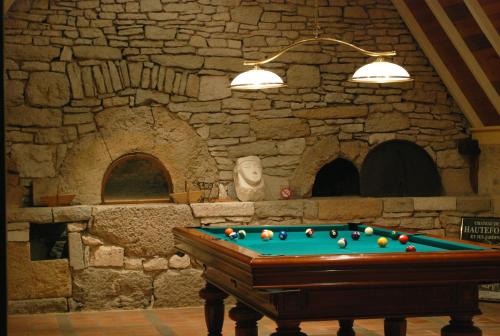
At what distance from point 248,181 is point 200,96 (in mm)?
1001

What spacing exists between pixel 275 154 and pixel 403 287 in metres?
4.19

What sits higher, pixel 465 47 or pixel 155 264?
pixel 465 47

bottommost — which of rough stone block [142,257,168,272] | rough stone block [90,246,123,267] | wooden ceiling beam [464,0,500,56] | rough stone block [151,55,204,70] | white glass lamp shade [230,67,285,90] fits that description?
rough stone block [142,257,168,272]

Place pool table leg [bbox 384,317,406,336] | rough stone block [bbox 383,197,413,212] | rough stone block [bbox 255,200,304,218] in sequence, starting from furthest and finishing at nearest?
1. rough stone block [bbox 383,197,413,212]
2. rough stone block [bbox 255,200,304,218]
3. pool table leg [bbox 384,317,406,336]

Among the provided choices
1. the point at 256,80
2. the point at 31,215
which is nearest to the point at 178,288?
the point at 31,215

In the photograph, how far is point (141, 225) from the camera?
775 cm

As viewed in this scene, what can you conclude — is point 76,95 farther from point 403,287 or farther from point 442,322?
point 403,287

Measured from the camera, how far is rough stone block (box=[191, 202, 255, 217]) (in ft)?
25.8

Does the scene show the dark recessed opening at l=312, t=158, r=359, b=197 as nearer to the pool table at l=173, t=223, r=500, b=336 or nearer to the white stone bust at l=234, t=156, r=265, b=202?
the white stone bust at l=234, t=156, r=265, b=202

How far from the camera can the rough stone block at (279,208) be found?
7.98 meters

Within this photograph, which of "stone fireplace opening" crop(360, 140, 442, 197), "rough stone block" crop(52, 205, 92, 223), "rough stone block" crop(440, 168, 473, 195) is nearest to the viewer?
"rough stone block" crop(52, 205, 92, 223)

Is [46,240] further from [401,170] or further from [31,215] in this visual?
[401,170]

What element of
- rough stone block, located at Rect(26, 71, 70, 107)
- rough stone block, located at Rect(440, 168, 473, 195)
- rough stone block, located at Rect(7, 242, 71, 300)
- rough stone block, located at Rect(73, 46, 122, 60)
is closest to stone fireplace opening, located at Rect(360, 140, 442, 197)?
rough stone block, located at Rect(440, 168, 473, 195)

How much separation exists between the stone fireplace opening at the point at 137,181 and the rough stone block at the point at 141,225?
369 mm
